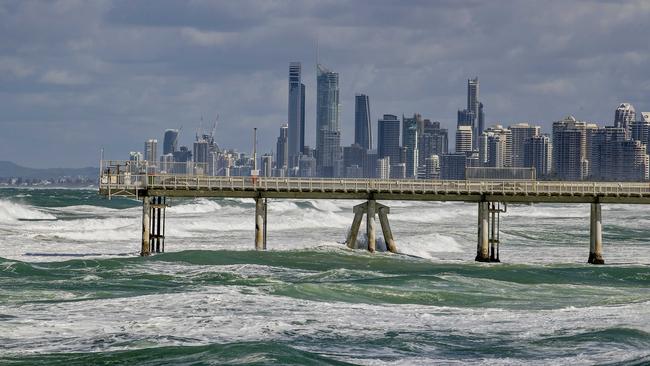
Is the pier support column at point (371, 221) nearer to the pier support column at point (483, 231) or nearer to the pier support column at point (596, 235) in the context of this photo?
the pier support column at point (483, 231)

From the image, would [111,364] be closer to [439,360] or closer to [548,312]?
[439,360]

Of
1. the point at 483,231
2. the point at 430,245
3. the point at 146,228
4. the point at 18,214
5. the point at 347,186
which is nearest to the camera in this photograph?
the point at 483,231

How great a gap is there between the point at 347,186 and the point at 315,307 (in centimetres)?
2366

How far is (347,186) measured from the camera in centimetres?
7006

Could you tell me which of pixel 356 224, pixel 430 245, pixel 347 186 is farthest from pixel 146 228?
pixel 430 245

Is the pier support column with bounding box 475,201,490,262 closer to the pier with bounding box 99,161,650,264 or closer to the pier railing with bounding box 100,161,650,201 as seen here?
the pier with bounding box 99,161,650,264

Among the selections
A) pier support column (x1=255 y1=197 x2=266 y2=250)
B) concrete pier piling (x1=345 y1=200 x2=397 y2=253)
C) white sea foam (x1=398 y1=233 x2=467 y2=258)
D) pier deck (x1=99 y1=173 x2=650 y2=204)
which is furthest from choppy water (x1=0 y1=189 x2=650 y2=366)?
pier deck (x1=99 y1=173 x2=650 y2=204)

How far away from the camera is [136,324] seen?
4156cm

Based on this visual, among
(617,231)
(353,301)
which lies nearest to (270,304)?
(353,301)

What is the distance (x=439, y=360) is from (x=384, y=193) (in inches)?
1331

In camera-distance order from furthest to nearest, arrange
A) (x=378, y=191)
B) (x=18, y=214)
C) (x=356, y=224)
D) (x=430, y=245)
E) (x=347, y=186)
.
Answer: (x=18, y=214) → (x=430, y=245) → (x=356, y=224) → (x=347, y=186) → (x=378, y=191)

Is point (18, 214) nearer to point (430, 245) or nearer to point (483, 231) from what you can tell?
point (430, 245)

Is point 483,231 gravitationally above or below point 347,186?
below

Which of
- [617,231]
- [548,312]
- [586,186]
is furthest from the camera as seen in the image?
[617,231]
